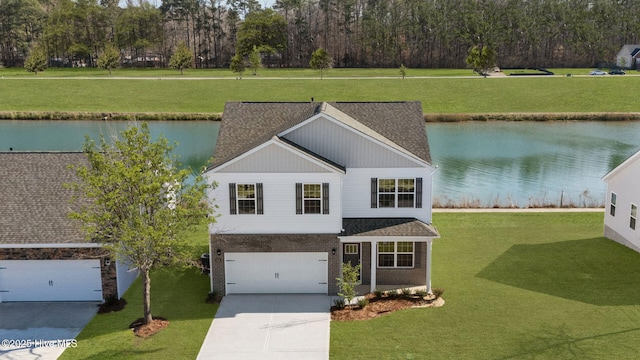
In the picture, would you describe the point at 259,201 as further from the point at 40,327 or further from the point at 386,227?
the point at 40,327

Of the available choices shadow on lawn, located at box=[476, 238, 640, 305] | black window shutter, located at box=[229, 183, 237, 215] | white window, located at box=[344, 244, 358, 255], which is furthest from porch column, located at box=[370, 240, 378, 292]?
black window shutter, located at box=[229, 183, 237, 215]

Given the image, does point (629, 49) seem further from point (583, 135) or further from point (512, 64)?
point (583, 135)

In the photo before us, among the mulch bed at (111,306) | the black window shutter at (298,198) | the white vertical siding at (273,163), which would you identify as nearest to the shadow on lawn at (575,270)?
the black window shutter at (298,198)

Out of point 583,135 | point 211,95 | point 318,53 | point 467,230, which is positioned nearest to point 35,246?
point 467,230

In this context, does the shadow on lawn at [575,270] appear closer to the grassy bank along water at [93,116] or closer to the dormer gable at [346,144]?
the dormer gable at [346,144]

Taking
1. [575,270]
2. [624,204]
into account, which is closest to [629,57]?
[624,204]
